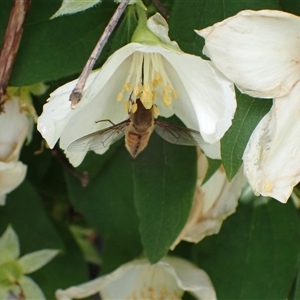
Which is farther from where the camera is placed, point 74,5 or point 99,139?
point 99,139

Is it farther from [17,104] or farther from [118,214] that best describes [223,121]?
[118,214]

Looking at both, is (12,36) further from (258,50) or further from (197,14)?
(258,50)

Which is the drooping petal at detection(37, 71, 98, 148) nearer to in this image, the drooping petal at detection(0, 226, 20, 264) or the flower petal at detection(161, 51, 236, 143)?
the flower petal at detection(161, 51, 236, 143)

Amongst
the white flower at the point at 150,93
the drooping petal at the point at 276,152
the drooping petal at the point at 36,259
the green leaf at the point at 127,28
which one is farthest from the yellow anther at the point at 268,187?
the drooping petal at the point at 36,259

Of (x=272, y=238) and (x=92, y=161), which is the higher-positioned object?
(x=92, y=161)

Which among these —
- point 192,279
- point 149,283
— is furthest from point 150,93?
point 149,283

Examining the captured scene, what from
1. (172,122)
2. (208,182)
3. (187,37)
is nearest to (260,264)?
(208,182)
